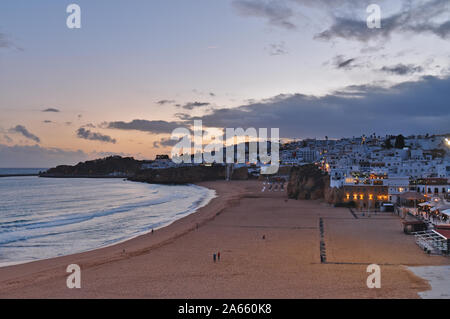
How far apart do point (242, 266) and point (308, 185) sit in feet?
114

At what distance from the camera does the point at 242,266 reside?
1773 centimetres

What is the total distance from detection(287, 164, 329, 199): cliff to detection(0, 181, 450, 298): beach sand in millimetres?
19756

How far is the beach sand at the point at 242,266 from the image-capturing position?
14148mm

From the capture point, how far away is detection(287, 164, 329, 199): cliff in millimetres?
49406

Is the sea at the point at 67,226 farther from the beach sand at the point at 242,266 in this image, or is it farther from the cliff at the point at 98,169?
the cliff at the point at 98,169

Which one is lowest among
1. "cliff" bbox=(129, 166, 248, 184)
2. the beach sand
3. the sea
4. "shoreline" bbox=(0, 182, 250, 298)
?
the sea

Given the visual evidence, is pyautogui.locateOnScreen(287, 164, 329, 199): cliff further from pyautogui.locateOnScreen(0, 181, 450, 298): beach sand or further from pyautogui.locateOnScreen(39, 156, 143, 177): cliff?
pyautogui.locateOnScreen(39, 156, 143, 177): cliff

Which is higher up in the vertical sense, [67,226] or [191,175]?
[191,175]

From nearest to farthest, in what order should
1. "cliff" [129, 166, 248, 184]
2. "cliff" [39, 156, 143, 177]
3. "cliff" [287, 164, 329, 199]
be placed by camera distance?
"cliff" [287, 164, 329, 199]
"cliff" [129, 166, 248, 184]
"cliff" [39, 156, 143, 177]

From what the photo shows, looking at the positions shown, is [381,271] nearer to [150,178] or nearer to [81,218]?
[81,218]

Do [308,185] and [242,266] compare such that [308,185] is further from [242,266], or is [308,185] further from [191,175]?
[191,175]

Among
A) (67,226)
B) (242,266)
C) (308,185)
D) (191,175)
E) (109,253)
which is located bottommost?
(67,226)

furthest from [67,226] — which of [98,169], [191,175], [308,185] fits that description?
[98,169]

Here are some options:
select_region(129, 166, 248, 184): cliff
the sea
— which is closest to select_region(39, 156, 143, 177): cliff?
select_region(129, 166, 248, 184): cliff
